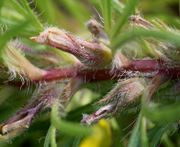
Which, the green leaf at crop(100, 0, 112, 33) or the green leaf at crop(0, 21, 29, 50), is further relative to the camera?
the green leaf at crop(100, 0, 112, 33)

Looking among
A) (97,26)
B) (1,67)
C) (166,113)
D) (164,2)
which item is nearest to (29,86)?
(1,67)

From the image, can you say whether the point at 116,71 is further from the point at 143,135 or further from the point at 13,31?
the point at 13,31

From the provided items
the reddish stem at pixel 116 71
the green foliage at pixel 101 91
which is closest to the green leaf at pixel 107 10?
the green foliage at pixel 101 91

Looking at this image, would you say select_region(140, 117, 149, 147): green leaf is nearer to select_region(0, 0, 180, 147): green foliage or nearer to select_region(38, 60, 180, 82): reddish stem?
select_region(0, 0, 180, 147): green foliage

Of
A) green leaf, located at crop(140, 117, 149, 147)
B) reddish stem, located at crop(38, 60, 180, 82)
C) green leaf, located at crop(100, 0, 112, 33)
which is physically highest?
green leaf, located at crop(100, 0, 112, 33)

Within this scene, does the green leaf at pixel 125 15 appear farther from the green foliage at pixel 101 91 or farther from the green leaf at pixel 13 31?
the green leaf at pixel 13 31

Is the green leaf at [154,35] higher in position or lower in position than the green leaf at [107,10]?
lower

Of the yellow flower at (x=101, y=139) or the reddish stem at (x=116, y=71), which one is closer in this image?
the yellow flower at (x=101, y=139)

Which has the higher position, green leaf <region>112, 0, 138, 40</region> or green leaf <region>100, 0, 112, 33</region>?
green leaf <region>100, 0, 112, 33</region>

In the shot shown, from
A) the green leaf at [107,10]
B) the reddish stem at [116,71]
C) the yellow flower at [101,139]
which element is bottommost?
the yellow flower at [101,139]

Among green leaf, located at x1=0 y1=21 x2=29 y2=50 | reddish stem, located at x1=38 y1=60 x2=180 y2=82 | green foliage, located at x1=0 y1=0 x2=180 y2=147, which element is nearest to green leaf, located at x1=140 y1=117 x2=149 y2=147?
green foliage, located at x1=0 y1=0 x2=180 y2=147

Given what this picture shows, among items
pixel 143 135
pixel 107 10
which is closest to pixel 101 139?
pixel 143 135
